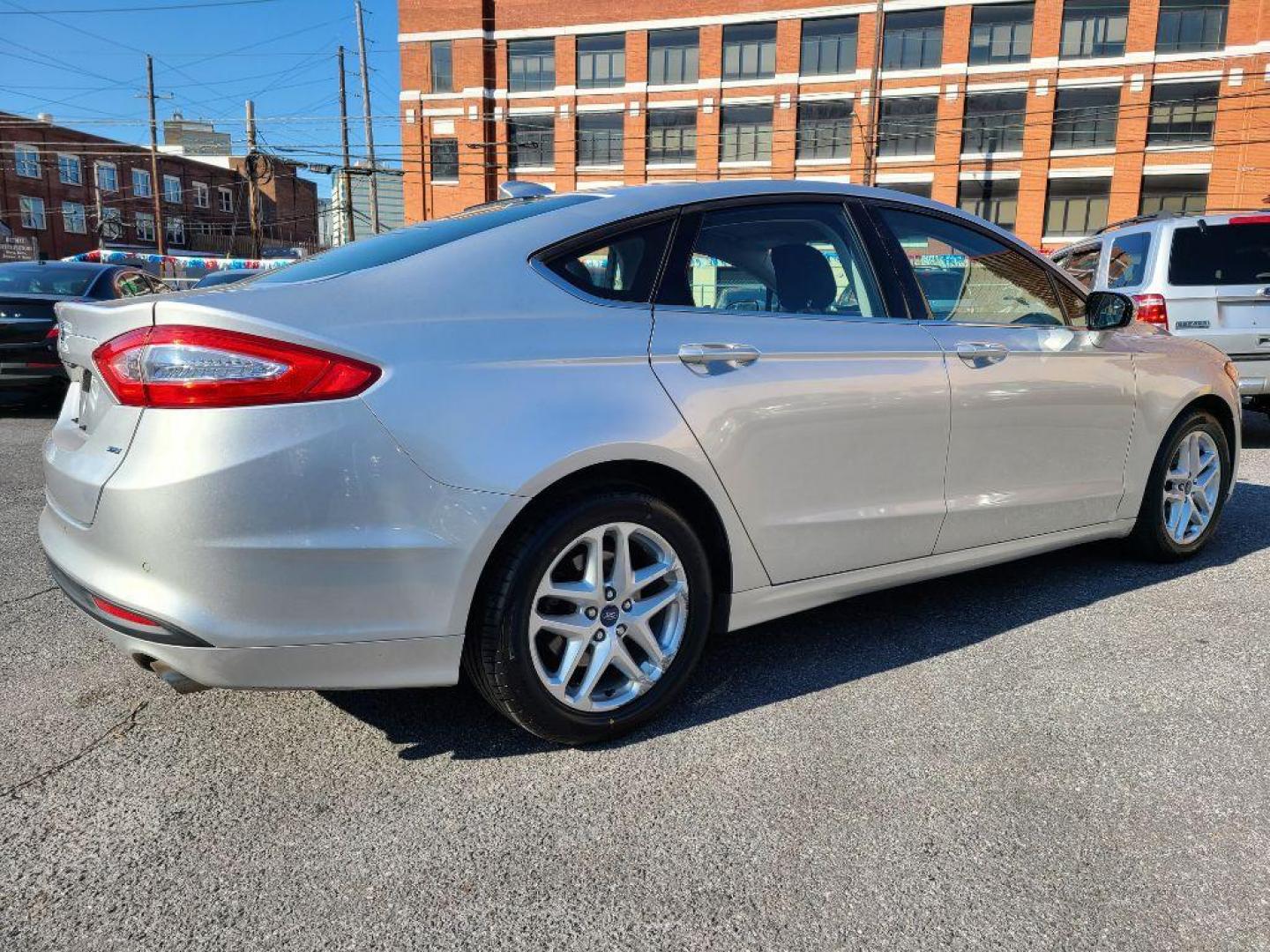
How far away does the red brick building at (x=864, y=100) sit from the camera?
3712 cm

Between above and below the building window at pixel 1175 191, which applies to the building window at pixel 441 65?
above

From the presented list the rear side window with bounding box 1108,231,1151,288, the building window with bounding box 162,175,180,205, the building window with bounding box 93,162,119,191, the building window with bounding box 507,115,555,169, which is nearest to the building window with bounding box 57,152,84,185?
the building window with bounding box 93,162,119,191

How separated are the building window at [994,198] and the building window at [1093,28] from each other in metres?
5.61

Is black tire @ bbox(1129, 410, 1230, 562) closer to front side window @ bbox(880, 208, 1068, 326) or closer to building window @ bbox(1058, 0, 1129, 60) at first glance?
front side window @ bbox(880, 208, 1068, 326)

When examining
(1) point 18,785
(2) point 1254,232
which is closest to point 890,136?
(2) point 1254,232

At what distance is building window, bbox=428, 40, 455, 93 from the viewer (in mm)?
45469

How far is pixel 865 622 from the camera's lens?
351 cm

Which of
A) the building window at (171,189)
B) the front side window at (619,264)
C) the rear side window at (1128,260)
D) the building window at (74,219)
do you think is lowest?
the front side window at (619,264)

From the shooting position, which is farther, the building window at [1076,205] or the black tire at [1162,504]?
the building window at [1076,205]

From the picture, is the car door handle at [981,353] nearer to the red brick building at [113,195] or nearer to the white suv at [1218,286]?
the white suv at [1218,286]

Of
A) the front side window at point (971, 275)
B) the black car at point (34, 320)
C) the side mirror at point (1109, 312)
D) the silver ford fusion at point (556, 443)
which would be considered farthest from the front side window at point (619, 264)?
the black car at point (34, 320)

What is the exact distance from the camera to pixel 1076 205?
3900 centimetres

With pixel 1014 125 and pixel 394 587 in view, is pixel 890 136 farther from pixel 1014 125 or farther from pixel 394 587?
pixel 394 587

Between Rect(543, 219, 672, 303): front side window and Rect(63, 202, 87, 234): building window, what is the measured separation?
63137mm
